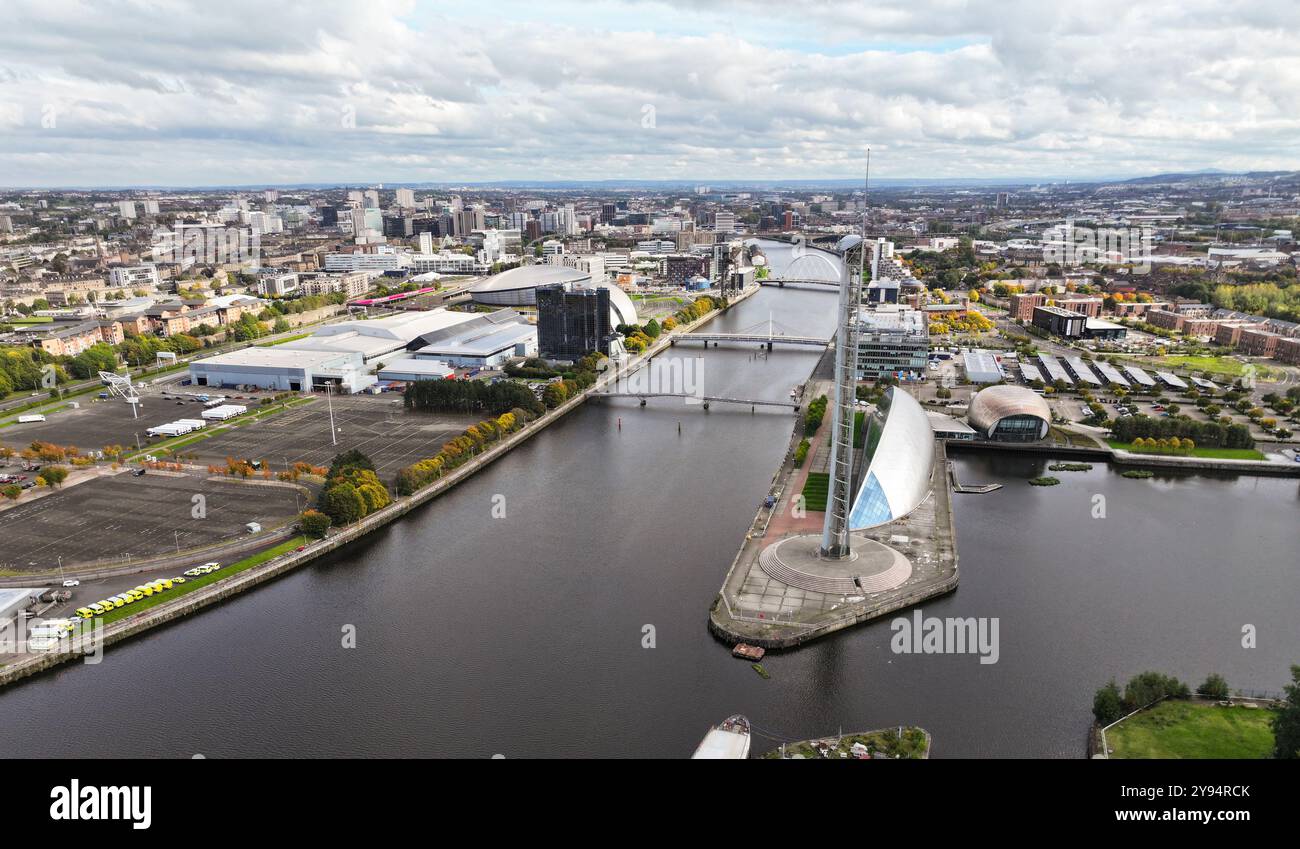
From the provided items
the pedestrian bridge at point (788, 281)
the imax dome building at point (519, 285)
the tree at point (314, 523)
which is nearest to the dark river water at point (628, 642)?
the tree at point (314, 523)

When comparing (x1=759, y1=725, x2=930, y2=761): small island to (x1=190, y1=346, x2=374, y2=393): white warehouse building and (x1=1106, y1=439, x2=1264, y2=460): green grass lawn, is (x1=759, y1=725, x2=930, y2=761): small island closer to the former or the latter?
(x1=1106, y1=439, x2=1264, y2=460): green grass lawn

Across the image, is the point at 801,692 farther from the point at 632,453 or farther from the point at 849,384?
the point at 632,453

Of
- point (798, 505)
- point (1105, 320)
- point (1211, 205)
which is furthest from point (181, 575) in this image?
point (1211, 205)

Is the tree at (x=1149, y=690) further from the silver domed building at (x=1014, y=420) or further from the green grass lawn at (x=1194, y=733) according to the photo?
the silver domed building at (x=1014, y=420)

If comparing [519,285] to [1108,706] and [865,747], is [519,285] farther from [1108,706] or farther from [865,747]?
[1108,706]

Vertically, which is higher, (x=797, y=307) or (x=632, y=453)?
(x=797, y=307)

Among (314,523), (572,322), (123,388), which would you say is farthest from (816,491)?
(123,388)
